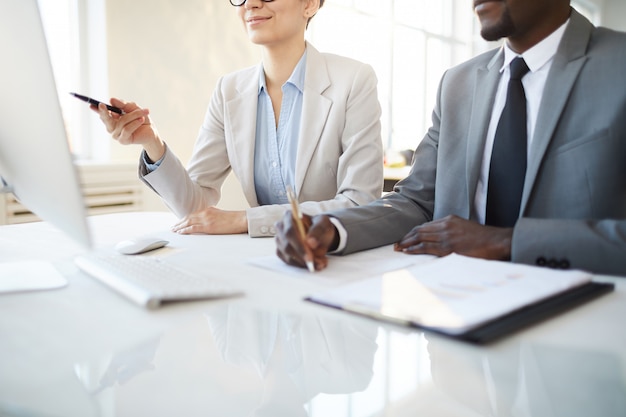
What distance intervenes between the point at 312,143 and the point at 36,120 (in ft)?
4.55

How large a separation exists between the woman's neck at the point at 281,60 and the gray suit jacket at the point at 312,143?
0.15 ft

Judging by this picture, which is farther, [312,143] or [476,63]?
[312,143]

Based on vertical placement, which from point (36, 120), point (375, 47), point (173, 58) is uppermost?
point (375, 47)

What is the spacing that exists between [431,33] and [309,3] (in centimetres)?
637

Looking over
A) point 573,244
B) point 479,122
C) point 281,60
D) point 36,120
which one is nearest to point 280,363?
point 36,120

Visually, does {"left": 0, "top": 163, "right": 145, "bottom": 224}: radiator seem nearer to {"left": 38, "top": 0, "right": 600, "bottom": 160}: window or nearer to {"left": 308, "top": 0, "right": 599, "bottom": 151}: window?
{"left": 38, "top": 0, "right": 600, "bottom": 160}: window

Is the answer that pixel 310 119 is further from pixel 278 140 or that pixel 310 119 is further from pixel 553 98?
pixel 553 98

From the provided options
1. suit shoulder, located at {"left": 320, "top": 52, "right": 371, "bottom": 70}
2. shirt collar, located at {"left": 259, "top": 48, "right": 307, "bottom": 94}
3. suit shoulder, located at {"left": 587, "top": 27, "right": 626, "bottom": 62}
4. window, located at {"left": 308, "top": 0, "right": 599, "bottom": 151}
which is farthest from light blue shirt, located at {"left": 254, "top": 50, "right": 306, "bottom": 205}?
window, located at {"left": 308, "top": 0, "right": 599, "bottom": 151}

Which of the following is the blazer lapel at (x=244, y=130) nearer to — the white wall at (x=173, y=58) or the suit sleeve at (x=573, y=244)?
the suit sleeve at (x=573, y=244)

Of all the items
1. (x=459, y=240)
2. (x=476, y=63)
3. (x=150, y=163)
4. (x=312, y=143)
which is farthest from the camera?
(x=312, y=143)

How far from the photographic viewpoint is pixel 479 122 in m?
1.56

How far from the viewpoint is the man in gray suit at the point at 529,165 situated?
1139 mm

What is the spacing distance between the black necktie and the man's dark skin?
0.14 metres

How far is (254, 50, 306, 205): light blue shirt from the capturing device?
216 cm
